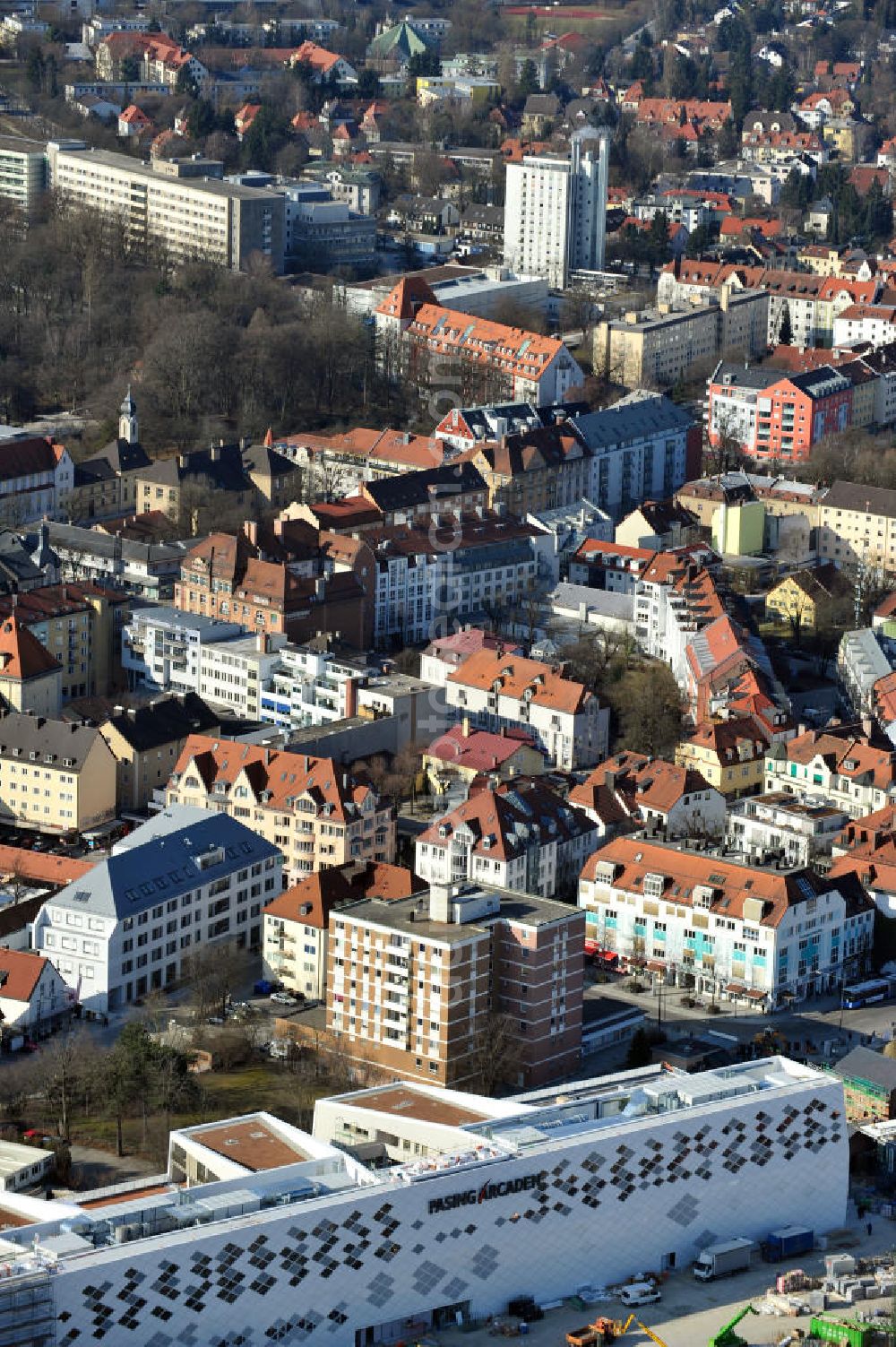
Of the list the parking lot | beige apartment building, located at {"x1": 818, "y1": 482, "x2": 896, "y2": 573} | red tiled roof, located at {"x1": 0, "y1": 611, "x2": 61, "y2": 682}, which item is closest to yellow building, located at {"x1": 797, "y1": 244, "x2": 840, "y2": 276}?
beige apartment building, located at {"x1": 818, "y1": 482, "x2": 896, "y2": 573}

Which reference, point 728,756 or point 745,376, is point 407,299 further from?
point 728,756

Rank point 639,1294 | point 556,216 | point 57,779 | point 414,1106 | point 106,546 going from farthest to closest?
point 556,216
point 106,546
point 57,779
point 414,1106
point 639,1294

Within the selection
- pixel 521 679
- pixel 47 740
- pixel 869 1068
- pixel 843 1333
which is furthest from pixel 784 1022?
pixel 47 740

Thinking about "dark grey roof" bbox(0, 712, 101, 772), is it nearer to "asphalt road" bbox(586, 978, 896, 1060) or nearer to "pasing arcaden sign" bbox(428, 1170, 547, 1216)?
"asphalt road" bbox(586, 978, 896, 1060)

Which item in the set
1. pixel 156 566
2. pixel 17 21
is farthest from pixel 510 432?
pixel 17 21

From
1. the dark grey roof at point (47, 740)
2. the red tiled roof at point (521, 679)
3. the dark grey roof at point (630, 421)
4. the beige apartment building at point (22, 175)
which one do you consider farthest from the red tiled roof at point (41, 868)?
the beige apartment building at point (22, 175)
